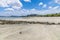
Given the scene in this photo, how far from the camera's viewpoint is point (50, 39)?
966cm

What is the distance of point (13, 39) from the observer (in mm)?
9586

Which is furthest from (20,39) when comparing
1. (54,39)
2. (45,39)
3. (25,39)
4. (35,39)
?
(54,39)

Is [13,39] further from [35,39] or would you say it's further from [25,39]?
[35,39]

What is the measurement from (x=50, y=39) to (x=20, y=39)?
2.27 metres

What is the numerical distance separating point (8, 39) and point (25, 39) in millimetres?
1303

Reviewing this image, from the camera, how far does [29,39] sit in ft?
31.4

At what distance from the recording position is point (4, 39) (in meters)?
9.77

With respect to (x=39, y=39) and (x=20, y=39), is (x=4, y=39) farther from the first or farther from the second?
(x=39, y=39)

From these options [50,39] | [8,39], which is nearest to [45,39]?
[50,39]

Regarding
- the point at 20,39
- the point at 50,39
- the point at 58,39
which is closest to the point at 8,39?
the point at 20,39

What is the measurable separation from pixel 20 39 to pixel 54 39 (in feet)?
8.44

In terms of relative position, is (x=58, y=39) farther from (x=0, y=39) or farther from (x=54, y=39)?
(x=0, y=39)

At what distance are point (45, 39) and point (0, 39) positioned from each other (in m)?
3.44

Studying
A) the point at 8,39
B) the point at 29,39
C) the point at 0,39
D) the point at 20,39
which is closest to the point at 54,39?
the point at 29,39
